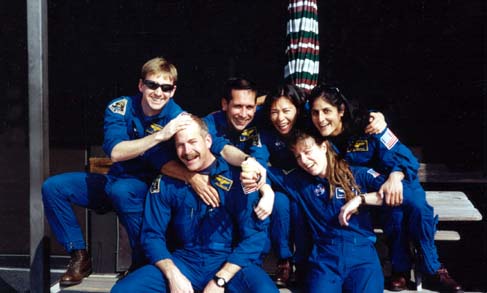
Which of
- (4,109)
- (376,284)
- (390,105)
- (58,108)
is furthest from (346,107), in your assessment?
(4,109)

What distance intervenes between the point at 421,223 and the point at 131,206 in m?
1.68

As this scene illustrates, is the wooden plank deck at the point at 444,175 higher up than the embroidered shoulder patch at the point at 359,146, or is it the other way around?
the embroidered shoulder patch at the point at 359,146

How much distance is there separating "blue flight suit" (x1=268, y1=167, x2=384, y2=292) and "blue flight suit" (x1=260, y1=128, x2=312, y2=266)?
56 millimetres

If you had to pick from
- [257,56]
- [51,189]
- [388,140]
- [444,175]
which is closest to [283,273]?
[388,140]

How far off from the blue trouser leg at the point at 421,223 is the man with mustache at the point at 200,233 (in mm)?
835

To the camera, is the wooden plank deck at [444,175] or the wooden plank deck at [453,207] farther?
the wooden plank deck at [444,175]

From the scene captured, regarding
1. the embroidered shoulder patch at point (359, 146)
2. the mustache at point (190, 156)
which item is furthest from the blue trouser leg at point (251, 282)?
the embroidered shoulder patch at point (359, 146)

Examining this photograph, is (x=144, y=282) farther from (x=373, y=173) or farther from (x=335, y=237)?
(x=373, y=173)

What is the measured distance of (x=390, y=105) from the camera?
5.33m

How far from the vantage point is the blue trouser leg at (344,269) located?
3240 millimetres

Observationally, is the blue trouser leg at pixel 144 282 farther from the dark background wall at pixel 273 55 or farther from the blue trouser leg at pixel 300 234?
the dark background wall at pixel 273 55

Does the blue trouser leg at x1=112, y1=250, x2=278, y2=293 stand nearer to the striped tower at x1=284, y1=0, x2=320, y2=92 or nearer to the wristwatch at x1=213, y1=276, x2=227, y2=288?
the wristwatch at x1=213, y1=276, x2=227, y2=288

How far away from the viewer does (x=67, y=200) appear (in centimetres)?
365

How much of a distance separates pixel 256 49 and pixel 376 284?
2.83m
